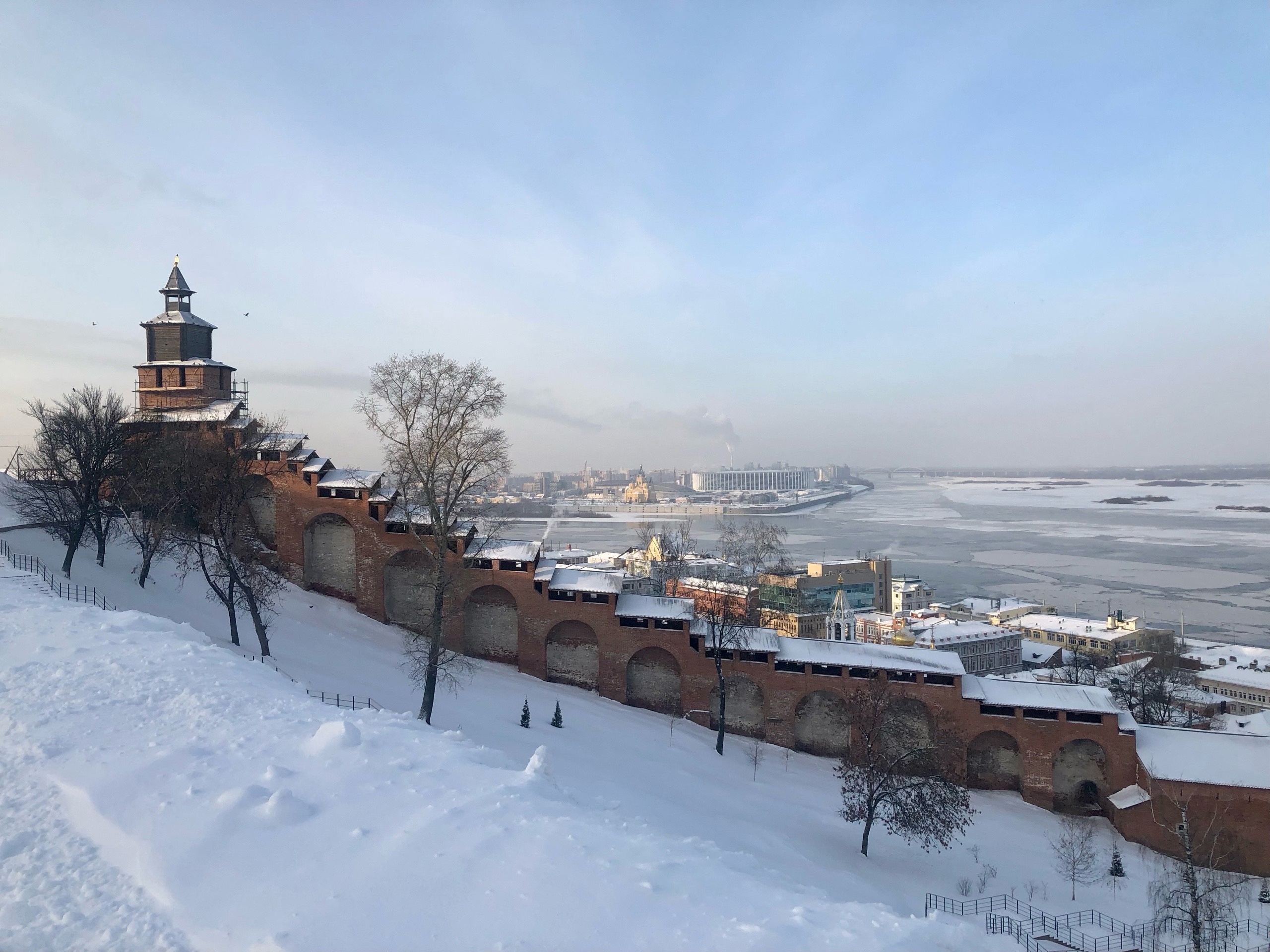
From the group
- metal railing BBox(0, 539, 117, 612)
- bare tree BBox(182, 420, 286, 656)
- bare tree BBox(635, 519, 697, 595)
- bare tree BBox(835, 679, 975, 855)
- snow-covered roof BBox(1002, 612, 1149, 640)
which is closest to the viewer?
bare tree BBox(835, 679, 975, 855)

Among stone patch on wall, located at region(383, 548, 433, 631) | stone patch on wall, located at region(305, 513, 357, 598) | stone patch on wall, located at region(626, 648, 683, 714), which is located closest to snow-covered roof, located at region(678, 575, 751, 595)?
stone patch on wall, located at region(626, 648, 683, 714)

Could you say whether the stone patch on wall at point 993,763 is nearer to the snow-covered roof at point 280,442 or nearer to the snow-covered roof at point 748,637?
the snow-covered roof at point 748,637

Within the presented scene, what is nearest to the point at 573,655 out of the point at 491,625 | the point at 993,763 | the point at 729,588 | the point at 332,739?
the point at 491,625

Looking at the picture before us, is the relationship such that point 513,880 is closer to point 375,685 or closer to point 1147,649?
point 375,685

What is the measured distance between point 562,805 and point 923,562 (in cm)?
6923

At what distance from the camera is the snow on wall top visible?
56.4 ft

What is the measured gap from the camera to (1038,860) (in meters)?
14.0

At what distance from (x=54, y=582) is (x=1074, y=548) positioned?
87.3 m

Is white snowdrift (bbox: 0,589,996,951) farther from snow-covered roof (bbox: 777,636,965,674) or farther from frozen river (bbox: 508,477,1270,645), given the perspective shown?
frozen river (bbox: 508,477,1270,645)

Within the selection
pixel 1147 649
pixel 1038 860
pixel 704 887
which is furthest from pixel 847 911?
pixel 1147 649

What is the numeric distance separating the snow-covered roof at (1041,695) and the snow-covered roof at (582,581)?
9496 mm

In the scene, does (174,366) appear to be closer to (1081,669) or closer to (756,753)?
(756,753)

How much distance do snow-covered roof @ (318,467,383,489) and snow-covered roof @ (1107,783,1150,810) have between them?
20.6m

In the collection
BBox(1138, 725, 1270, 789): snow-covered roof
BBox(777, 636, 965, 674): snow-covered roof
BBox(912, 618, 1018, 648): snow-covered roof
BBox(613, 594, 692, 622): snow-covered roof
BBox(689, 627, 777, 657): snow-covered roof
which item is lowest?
BBox(912, 618, 1018, 648): snow-covered roof
